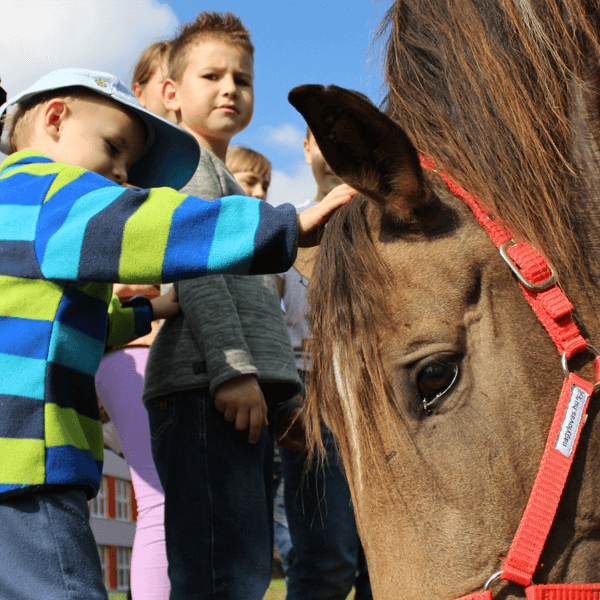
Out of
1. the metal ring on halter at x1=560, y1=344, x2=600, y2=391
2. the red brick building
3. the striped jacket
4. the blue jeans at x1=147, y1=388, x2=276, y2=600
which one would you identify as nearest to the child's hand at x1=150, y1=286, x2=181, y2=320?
the blue jeans at x1=147, y1=388, x2=276, y2=600

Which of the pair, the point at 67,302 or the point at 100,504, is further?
the point at 100,504

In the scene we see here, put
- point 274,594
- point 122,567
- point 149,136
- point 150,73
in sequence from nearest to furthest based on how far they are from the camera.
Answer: point 149,136 < point 150,73 < point 122,567 < point 274,594

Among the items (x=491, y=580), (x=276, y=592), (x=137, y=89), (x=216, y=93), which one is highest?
(x=137, y=89)

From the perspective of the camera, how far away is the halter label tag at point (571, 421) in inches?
58.0

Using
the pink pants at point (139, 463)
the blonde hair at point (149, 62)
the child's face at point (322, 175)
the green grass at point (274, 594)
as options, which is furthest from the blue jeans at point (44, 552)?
the green grass at point (274, 594)

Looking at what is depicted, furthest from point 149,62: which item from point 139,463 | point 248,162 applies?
point 139,463

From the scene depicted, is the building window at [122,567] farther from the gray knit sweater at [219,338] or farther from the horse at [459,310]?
the horse at [459,310]

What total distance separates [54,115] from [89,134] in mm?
115

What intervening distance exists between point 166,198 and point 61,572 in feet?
2.79

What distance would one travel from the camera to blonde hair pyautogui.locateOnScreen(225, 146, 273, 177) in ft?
15.9

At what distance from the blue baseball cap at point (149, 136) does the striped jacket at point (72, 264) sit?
0.36 meters

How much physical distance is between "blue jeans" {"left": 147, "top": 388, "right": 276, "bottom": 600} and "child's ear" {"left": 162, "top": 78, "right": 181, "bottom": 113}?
1.38m

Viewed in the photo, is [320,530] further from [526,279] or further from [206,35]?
Result: [206,35]

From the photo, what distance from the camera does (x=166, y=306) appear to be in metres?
2.46
